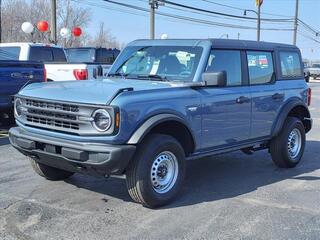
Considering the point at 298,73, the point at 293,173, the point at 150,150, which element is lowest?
the point at 293,173

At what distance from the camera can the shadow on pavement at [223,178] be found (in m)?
6.09

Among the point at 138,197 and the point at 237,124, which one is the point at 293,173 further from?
the point at 138,197

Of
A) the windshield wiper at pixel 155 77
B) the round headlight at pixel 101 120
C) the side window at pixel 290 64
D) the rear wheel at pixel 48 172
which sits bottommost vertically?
the rear wheel at pixel 48 172

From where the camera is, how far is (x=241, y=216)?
5301 mm

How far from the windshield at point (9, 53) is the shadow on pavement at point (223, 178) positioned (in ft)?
25.0

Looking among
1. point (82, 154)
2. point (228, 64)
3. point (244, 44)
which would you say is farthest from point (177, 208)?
point (244, 44)

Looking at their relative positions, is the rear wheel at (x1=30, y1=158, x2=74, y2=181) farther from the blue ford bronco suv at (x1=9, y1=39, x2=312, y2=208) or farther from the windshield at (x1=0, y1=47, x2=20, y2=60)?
the windshield at (x1=0, y1=47, x2=20, y2=60)

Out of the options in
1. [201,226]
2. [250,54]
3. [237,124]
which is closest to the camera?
[201,226]

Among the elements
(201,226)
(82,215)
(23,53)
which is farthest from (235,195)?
(23,53)

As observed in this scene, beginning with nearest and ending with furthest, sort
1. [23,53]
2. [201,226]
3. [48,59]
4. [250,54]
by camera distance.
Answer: [201,226], [250,54], [23,53], [48,59]

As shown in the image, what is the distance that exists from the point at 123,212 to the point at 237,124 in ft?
6.75

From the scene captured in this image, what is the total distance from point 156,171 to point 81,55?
11.9 meters

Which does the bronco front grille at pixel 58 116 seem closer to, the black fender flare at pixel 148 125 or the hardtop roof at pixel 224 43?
the black fender flare at pixel 148 125

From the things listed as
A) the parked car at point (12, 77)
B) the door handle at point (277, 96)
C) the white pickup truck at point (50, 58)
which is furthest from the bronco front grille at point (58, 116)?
the white pickup truck at point (50, 58)
